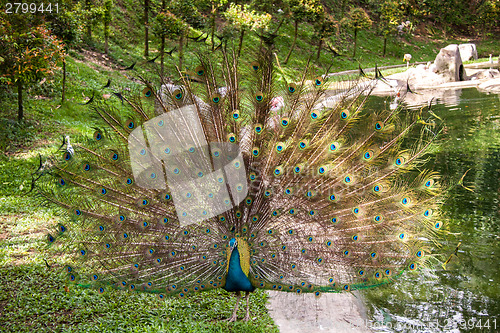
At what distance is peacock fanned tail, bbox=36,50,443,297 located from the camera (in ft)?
14.9

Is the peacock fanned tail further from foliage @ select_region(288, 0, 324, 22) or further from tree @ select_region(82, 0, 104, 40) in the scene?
foliage @ select_region(288, 0, 324, 22)

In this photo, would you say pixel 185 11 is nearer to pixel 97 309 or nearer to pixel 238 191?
pixel 238 191

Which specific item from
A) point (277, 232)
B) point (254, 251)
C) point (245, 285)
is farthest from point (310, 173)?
point (245, 285)

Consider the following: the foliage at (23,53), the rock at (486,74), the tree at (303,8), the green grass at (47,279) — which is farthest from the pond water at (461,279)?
the tree at (303,8)

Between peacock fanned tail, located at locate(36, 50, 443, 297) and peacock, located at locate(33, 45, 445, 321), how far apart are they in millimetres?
12

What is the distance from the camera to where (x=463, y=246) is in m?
7.37

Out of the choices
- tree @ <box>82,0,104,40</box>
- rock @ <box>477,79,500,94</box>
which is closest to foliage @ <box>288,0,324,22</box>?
rock @ <box>477,79,500,94</box>

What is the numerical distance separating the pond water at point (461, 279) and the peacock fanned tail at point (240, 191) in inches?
31.5

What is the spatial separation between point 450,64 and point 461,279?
61.1ft

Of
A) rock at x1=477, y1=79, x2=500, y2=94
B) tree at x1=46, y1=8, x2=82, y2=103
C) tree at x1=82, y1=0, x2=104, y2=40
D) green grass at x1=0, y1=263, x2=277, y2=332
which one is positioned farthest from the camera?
rock at x1=477, y1=79, x2=500, y2=94

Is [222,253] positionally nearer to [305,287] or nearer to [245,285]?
[245,285]

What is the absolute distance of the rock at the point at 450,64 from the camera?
21.8 metres

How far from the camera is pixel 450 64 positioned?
72.7ft

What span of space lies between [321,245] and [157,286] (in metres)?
1.82
